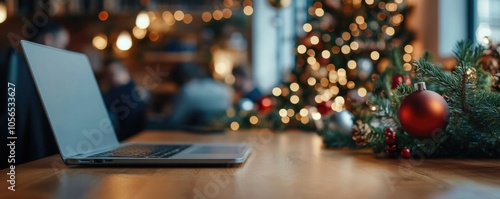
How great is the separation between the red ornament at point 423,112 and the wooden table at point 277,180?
2.3 inches

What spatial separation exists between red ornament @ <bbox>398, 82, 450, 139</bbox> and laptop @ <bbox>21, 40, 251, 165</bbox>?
28cm

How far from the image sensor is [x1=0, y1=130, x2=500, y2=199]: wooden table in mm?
635

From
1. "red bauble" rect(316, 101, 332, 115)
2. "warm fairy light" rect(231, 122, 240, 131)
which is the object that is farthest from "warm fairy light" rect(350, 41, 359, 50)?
"red bauble" rect(316, 101, 332, 115)

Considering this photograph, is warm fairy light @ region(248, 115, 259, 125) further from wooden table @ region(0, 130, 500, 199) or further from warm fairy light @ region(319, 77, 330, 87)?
wooden table @ region(0, 130, 500, 199)

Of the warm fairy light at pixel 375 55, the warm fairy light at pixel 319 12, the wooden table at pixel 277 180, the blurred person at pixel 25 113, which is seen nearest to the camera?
the wooden table at pixel 277 180

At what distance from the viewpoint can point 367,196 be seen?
622 mm

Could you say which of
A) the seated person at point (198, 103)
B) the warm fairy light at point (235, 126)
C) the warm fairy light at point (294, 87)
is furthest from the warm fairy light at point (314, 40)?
the seated person at point (198, 103)

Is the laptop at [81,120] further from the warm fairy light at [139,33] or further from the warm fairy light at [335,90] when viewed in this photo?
the warm fairy light at [139,33]

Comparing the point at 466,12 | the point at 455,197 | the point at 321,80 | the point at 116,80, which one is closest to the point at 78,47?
the point at 116,80

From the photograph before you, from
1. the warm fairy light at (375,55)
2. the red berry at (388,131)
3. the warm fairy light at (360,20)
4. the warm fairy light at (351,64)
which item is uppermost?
the warm fairy light at (360,20)

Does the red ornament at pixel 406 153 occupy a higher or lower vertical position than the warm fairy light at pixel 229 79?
lower

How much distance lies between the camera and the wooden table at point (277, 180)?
2.08 ft

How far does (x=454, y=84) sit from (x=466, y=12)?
1.40m

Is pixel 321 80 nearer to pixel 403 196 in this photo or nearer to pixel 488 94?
pixel 488 94
